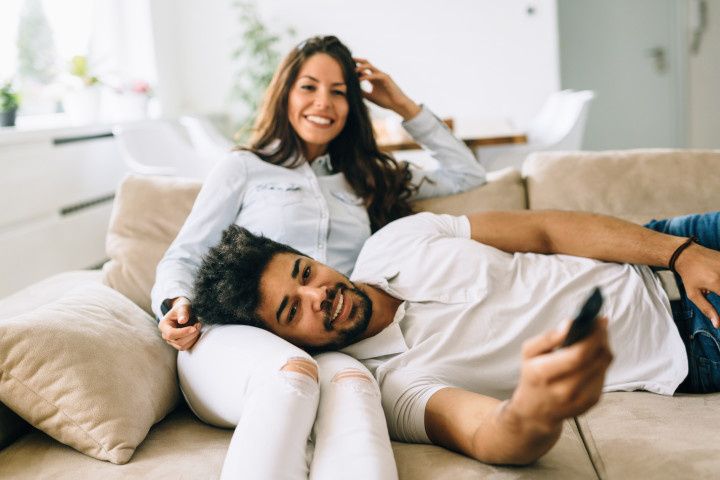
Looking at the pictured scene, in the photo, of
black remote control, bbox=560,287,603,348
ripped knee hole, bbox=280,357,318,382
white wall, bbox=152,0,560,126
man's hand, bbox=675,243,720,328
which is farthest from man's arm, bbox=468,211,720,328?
white wall, bbox=152,0,560,126

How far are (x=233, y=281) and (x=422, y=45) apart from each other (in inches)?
172

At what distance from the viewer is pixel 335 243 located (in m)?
1.97

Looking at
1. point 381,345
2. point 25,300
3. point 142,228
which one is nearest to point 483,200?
point 381,345

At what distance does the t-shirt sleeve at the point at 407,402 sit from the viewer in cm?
129

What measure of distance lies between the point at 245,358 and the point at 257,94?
4.32 meters

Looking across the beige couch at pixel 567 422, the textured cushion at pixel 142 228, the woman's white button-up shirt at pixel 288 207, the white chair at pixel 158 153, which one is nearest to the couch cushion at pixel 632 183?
the beige couch at pixel 567 422

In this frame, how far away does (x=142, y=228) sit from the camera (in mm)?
2033

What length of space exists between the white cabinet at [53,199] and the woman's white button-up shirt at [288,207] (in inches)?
60.6

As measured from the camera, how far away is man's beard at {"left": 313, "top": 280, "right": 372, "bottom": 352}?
1.45 m

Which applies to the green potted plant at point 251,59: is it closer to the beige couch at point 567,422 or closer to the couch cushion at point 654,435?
the beige couch at point 567,422

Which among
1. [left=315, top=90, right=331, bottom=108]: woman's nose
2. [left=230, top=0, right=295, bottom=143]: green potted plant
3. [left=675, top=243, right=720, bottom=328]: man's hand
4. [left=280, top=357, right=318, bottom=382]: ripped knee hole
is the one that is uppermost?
[left=230, top=0, right=295, bottom=143]: green potted plant

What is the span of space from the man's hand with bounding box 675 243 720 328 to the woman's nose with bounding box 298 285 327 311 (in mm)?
765

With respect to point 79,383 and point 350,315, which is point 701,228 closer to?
point 350,315

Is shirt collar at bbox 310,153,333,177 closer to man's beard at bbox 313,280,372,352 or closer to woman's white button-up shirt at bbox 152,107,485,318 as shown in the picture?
woman's white button-up shirt at bbox 152,107,485,318
